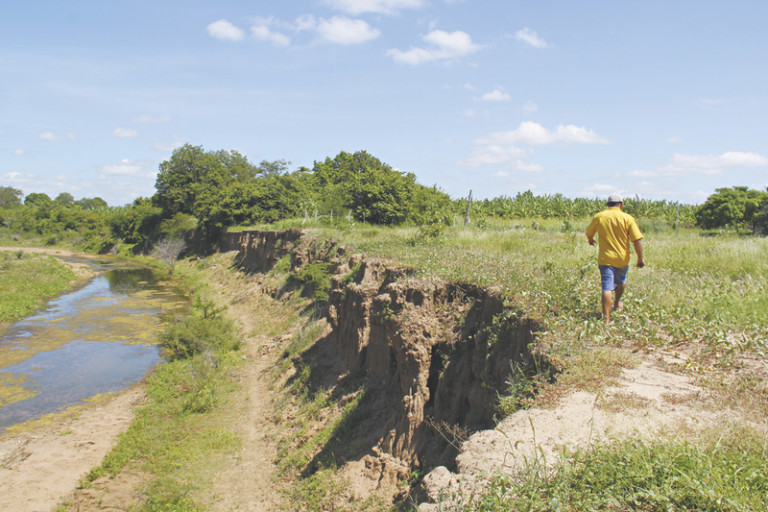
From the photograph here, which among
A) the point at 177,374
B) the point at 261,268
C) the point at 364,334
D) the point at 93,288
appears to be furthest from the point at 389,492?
the point at 93,288

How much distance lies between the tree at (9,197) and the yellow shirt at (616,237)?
117952mm

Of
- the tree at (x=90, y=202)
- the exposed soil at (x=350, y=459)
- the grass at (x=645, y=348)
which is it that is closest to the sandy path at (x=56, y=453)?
the exposed soil at (x=350, y=459)

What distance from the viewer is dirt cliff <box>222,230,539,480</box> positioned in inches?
278

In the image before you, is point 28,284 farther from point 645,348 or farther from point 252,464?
point 645,348

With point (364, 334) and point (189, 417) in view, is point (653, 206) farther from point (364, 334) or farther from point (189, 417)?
point (189, 417)

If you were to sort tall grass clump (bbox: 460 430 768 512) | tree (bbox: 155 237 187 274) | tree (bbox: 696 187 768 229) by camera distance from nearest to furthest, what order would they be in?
tall grass clump (bbox: 460 430 768 512) < tree (bbox: 696 187 768 229) < tree (bbox: 155 237 187 274)

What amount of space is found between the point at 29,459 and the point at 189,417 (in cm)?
374

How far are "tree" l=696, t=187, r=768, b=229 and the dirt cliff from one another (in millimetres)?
31299

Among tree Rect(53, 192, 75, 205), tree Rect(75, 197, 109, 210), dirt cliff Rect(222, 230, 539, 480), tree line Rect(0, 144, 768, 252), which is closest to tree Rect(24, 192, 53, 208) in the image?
tree Rect(53, 192, 75, 205)

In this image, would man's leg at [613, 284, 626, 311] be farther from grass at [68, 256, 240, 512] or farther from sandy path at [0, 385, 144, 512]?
sandy path at [0, 385, 144, 512]

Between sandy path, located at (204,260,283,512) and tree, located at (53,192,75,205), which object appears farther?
tree, located at (53,192,75,205)

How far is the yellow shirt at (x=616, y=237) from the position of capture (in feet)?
22.2

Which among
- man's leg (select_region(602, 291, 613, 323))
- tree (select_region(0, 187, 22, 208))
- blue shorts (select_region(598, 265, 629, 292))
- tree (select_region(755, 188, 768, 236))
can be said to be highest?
tree (select_region(0, 187, 22, 208))

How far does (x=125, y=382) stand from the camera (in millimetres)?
17516
